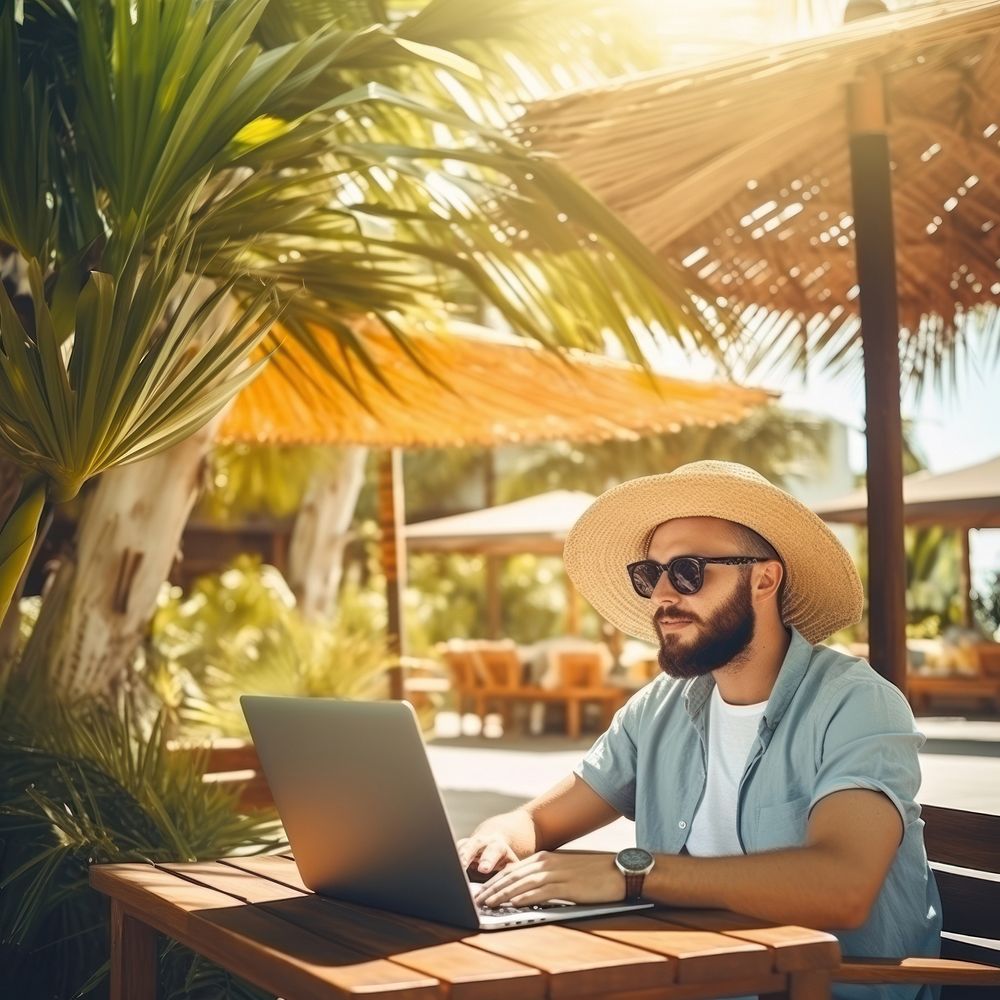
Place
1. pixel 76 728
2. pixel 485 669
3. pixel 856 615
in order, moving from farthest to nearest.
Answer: pixel 485 669
pixel 76 728
pixel 856 615

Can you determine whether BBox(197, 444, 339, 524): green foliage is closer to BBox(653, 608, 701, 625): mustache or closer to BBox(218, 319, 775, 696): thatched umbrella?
BBox(218, 319, 775, 696): thatched umbrella

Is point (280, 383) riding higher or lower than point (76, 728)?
higher

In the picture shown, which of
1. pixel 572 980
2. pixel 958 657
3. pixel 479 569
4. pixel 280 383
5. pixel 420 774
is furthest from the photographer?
pixel 479 569

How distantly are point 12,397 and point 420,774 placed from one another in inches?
55.5

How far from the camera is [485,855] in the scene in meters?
2.35

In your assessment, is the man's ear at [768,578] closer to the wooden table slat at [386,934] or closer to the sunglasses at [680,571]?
the sunglasses at [680,571]

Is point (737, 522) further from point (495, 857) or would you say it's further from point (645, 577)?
point (495, 857)

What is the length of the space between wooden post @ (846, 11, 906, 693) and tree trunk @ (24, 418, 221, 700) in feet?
7.86

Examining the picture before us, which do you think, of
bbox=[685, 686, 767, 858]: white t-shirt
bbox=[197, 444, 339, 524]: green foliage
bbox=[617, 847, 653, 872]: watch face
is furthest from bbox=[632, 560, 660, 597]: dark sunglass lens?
bbox=[197, 444, 339, 524]: green foliage

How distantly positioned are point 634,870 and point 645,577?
0.68 meters

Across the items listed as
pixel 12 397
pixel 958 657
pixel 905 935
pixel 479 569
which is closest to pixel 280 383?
pixel 12 397

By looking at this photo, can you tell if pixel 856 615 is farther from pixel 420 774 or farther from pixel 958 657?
pixel 958 657

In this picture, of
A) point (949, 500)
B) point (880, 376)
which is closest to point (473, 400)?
point (880, 376)

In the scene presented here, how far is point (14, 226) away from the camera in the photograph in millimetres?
3010
